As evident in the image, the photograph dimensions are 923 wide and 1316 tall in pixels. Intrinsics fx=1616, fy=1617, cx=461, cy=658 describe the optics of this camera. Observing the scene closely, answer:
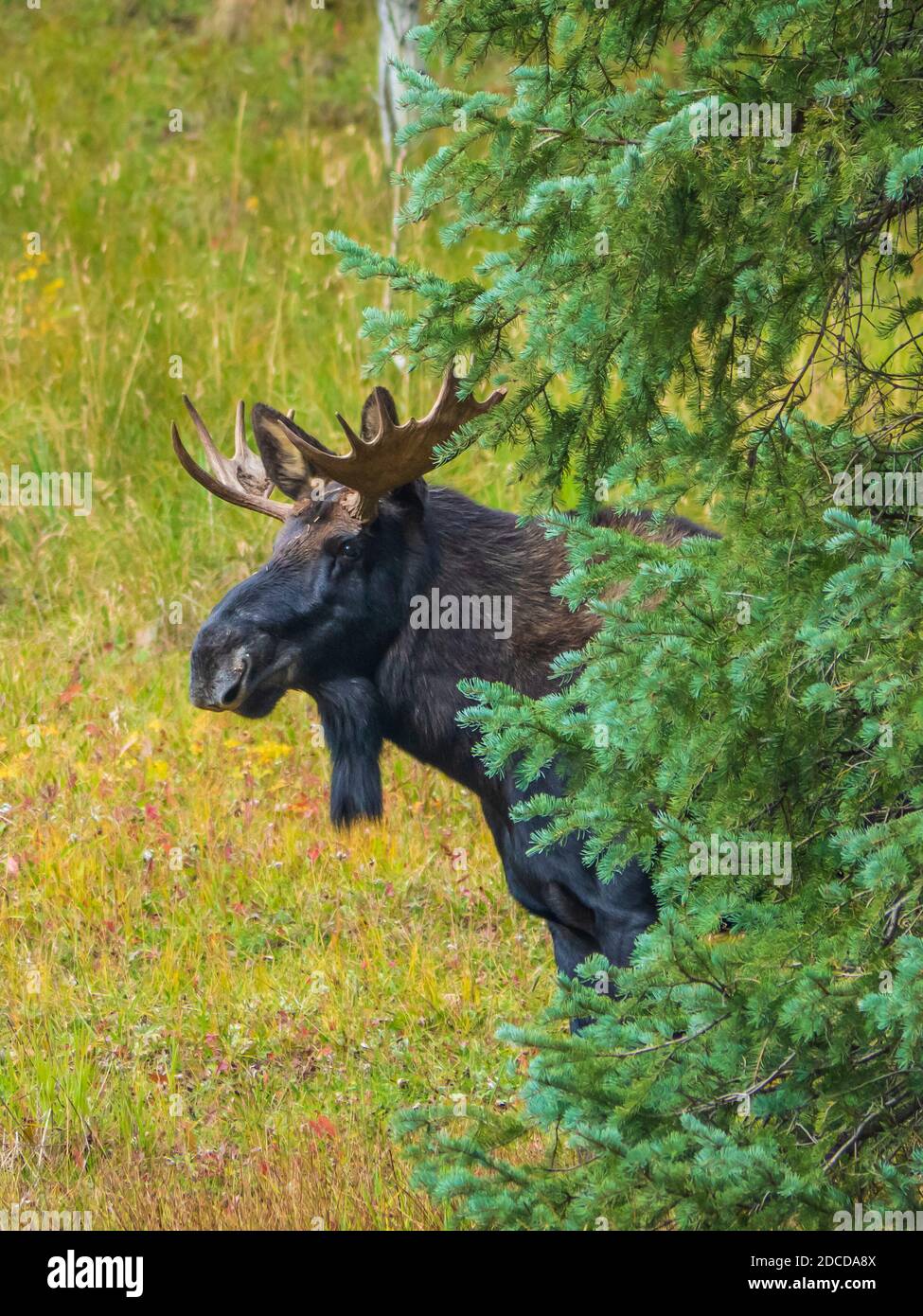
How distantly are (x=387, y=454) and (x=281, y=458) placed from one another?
1.72ft

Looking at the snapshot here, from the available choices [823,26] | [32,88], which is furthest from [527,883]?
[32,88]

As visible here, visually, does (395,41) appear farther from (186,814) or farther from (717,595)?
(717,595)

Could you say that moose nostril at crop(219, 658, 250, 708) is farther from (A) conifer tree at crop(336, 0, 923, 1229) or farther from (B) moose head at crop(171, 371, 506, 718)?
(A) conifer tree at crop(336, 0, 923, 1229)

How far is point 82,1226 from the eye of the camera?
4.63m

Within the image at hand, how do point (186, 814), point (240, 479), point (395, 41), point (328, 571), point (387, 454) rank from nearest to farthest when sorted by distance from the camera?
point (387, 454) → point (328, 571) → point (240, 479) → point (186, 814) → point (395, 41)

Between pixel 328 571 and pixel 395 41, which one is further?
pixel 395 41

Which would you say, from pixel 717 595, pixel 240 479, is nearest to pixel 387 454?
pixel 240 479

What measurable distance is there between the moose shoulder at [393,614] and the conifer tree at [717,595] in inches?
65.0

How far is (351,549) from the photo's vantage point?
5566 mm

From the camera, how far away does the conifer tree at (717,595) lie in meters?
3.12

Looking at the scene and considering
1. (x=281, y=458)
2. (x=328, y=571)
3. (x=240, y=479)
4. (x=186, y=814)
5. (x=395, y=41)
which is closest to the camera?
(x=328, y=571)

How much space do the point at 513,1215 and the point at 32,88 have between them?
1253 cm

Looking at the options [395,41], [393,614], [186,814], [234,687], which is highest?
[395,41]
